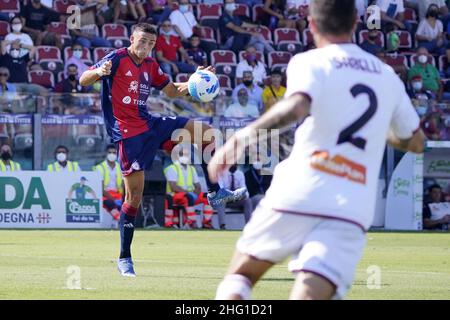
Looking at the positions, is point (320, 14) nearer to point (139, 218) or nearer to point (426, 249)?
point (426, 249)

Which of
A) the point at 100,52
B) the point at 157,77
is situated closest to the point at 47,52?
the point at 100,52

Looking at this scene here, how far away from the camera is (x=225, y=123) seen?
25.7 metres

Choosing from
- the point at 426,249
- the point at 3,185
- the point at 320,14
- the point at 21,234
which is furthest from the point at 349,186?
the point at 3,185

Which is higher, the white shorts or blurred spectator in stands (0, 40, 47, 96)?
the white shorts

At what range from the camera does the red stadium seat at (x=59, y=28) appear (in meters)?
28.5

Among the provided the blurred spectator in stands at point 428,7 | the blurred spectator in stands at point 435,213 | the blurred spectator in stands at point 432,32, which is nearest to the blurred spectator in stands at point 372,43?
the blurred spectator in stands at point 432,32

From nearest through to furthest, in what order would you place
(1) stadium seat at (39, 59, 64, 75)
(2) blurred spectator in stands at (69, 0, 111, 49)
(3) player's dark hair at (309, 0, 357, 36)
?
(3) player's dark hair at (309, 0, 357, 36), (1) stadium seat at (39, 59, 64, 75), (2) blurred spectator in stands at (69, 0, 111, 49)

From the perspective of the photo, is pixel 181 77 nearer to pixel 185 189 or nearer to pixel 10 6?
pixel 185 189

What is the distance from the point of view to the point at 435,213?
26.8 m

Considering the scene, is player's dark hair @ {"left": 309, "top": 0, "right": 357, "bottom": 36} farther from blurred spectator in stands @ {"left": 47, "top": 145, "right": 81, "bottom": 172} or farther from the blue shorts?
blurred spectator in stands @ {"left": 47, "top": 145, "right": 81, "bottom": 172}

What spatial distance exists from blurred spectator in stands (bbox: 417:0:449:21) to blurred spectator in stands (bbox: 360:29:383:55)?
96.8 inches

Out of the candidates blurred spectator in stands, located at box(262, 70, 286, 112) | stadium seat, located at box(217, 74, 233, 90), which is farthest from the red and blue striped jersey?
stadium seat, located at box(217, 74, 233, 90)

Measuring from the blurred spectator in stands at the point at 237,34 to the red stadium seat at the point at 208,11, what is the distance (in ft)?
0.77

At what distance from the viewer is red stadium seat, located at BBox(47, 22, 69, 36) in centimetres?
2850
